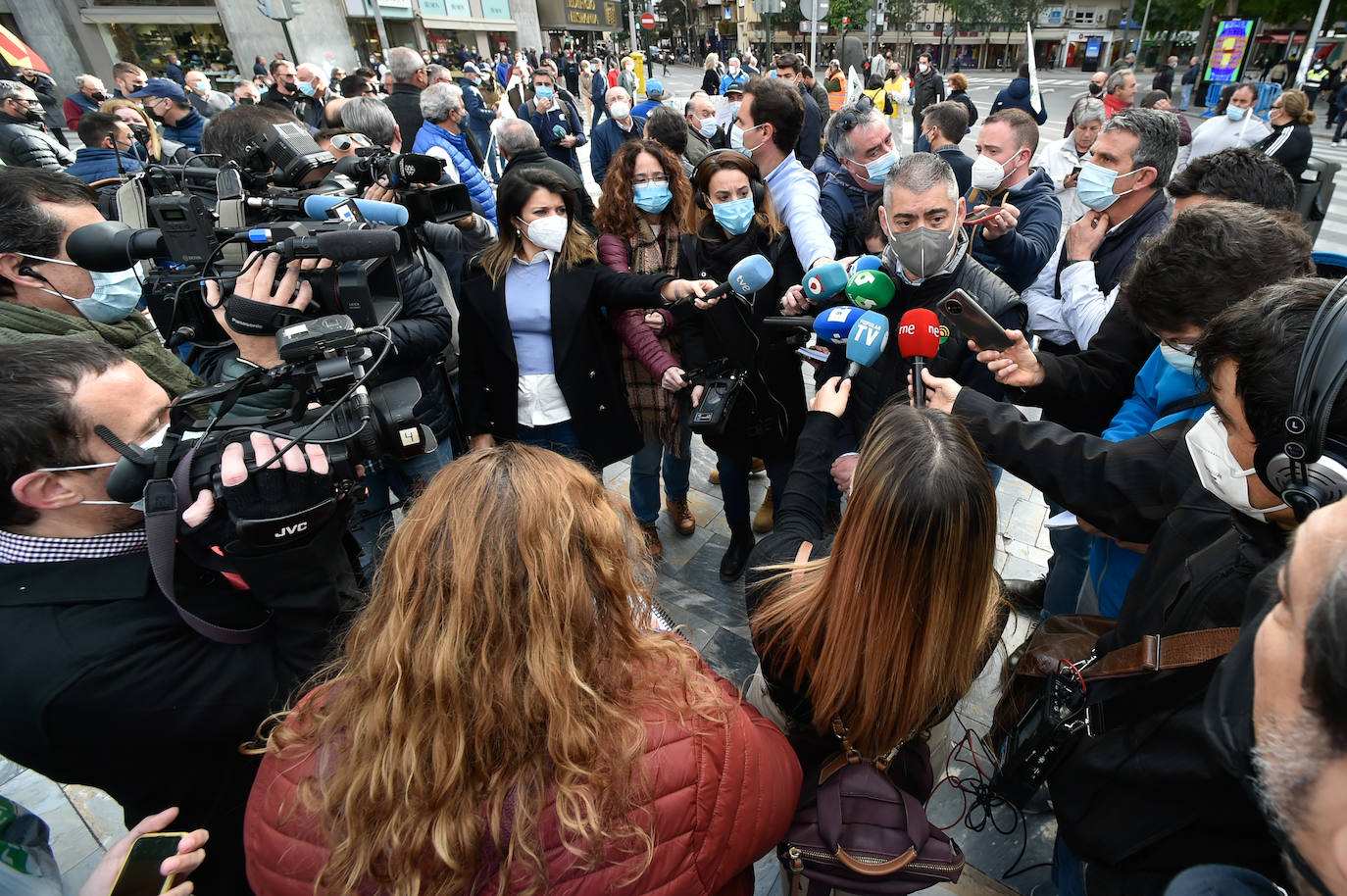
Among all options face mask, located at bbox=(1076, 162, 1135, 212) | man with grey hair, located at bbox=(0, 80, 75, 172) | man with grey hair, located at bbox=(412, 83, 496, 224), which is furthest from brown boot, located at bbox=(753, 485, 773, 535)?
man with grey hair, located at bbox=(0, 80, 75, 172)

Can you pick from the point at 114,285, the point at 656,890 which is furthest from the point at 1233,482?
the point at 114,285

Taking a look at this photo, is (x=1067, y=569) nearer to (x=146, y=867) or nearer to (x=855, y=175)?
(x=855, y=175)

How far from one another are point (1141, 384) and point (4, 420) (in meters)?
2.96

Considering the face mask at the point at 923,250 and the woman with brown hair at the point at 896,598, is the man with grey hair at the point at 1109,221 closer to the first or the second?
the face mask at the point at 923,250

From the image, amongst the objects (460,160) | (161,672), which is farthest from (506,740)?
(460,160)

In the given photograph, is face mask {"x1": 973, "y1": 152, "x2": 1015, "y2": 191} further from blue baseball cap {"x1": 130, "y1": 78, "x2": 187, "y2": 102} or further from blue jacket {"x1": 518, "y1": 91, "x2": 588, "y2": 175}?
blue baseball cap {"x1": 130, "y1": 78, "x2": 187, "y2": 102}

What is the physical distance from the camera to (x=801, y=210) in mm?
3100

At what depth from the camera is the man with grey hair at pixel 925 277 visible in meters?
2.32

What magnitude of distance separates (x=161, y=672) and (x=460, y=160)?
4.62m

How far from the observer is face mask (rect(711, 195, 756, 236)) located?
289 cm

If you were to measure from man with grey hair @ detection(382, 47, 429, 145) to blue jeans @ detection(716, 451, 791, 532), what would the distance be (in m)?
5.67

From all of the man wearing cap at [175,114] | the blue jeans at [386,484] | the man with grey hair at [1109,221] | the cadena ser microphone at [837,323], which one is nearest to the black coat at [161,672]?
the blue jeans at [386,484]

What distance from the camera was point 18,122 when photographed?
6.90 metres

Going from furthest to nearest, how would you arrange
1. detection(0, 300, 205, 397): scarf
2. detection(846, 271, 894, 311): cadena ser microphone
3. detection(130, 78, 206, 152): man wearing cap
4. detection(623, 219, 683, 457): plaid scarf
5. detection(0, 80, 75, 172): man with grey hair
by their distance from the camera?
detection(130, 78, 206, 152): man wearing cap → detection(0, 80, 75, 172): man with grey hair → detection(623, 219, 683, 457): plaid scarf → detection(846, 271, 894, 311): cadena ser microphone → detection(0, 300, 205, 397): scarf
